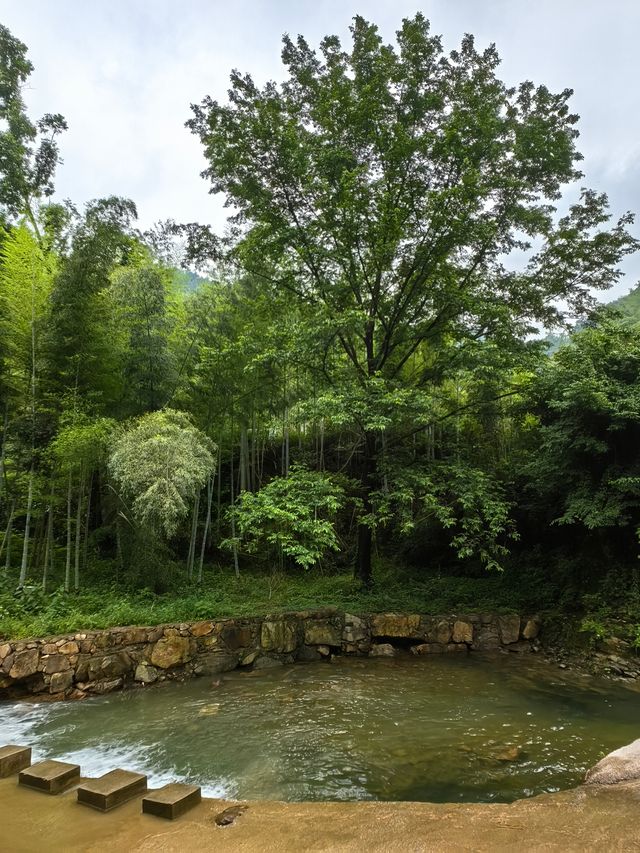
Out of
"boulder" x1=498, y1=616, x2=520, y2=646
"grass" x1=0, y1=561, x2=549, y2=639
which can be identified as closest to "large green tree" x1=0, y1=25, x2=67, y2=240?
"grass" x1=0, y1=561, x2=549, y2=639

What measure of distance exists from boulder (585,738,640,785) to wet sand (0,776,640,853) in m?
0.11

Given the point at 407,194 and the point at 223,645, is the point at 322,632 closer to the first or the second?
the point at 223,645

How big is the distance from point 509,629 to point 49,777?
6869 mm

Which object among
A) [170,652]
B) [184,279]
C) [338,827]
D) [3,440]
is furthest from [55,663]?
[184,279]

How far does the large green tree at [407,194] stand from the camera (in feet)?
24.8

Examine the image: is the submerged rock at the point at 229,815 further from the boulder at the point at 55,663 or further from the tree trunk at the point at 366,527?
the tree trunk at the point at 366,527

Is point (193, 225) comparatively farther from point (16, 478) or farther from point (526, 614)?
point (526, 614)

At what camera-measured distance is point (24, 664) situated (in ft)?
18.2

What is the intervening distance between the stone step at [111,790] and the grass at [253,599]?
3871 millimetres

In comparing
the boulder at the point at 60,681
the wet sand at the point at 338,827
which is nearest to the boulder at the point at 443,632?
the wet sand at the point at 338,827

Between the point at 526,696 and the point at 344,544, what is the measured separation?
6.76 meters

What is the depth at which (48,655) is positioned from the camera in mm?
5680

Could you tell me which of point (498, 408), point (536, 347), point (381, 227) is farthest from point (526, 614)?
point (381, 227)

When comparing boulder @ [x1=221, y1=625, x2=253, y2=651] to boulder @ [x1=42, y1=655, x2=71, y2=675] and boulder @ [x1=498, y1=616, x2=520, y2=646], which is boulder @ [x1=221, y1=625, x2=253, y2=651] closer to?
boulder @ [x1=42, y1=655, x2=71, y2=675]
